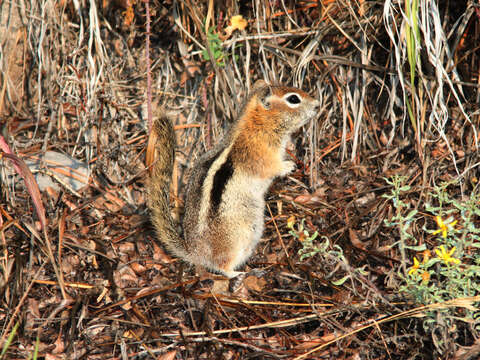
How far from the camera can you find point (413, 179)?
4.21 meters

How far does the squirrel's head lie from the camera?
13.9 feet

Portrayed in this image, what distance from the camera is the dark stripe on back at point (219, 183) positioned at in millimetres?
3760

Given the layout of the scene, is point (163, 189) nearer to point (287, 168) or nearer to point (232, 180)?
point (232, 180)

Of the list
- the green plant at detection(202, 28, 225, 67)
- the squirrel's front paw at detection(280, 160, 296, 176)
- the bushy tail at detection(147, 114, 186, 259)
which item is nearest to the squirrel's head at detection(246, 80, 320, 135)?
the squirrel's front paw at detection(280, 160, 296, 176)

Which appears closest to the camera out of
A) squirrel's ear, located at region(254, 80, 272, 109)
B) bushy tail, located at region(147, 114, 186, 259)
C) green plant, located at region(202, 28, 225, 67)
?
bushy tail, located at region(147, 114, 186, 259)

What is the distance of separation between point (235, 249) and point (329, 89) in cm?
Answer: 178

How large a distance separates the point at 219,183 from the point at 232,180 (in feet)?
0.44

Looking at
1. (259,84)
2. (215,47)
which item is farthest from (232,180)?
(215,47)

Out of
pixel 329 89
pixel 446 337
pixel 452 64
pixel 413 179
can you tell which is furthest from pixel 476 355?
pixel 329 89

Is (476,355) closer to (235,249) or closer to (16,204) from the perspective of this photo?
(235,249)

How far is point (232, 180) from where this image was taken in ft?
12.8

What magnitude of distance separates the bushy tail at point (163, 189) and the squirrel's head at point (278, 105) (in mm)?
700

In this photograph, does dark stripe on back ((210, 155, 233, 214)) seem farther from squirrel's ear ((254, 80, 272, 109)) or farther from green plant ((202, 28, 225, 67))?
green plant ((202, 28, 225, 67))

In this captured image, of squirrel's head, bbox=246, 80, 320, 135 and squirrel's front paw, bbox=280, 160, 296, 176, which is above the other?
squirrel's head, bbox=246, 80, 320, 135
